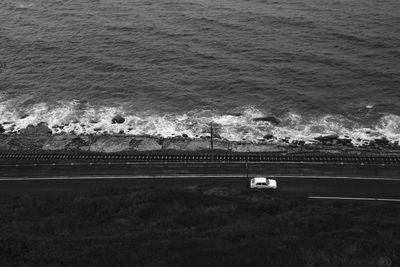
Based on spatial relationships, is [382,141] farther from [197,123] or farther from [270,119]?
[197,123]

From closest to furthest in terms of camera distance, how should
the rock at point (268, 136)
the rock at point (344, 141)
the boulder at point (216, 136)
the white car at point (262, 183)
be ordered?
the white car at point (262, 183) → the rock at point (344, 141) → the rock at point (268, 136) → the boulder at point (216, 136)

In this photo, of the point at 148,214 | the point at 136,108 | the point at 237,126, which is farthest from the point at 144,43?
the point at 148,214

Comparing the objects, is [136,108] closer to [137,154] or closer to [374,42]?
[137,154]

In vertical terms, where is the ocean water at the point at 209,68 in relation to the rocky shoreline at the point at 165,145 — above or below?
above

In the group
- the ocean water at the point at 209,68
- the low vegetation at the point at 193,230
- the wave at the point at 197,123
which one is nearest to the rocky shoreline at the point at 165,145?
the wave at the point at 197,123

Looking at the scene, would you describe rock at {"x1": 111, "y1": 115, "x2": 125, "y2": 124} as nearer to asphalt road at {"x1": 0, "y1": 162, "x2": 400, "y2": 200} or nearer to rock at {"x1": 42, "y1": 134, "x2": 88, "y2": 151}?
rock at {"x1": 42, "y1": 134, "x2": 88, "y2": 151}

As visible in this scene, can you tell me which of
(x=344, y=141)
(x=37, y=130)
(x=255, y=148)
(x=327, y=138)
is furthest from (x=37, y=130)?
(x=344, y=141)

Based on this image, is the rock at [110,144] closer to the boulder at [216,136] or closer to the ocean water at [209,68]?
the ocean water at [209,68]
